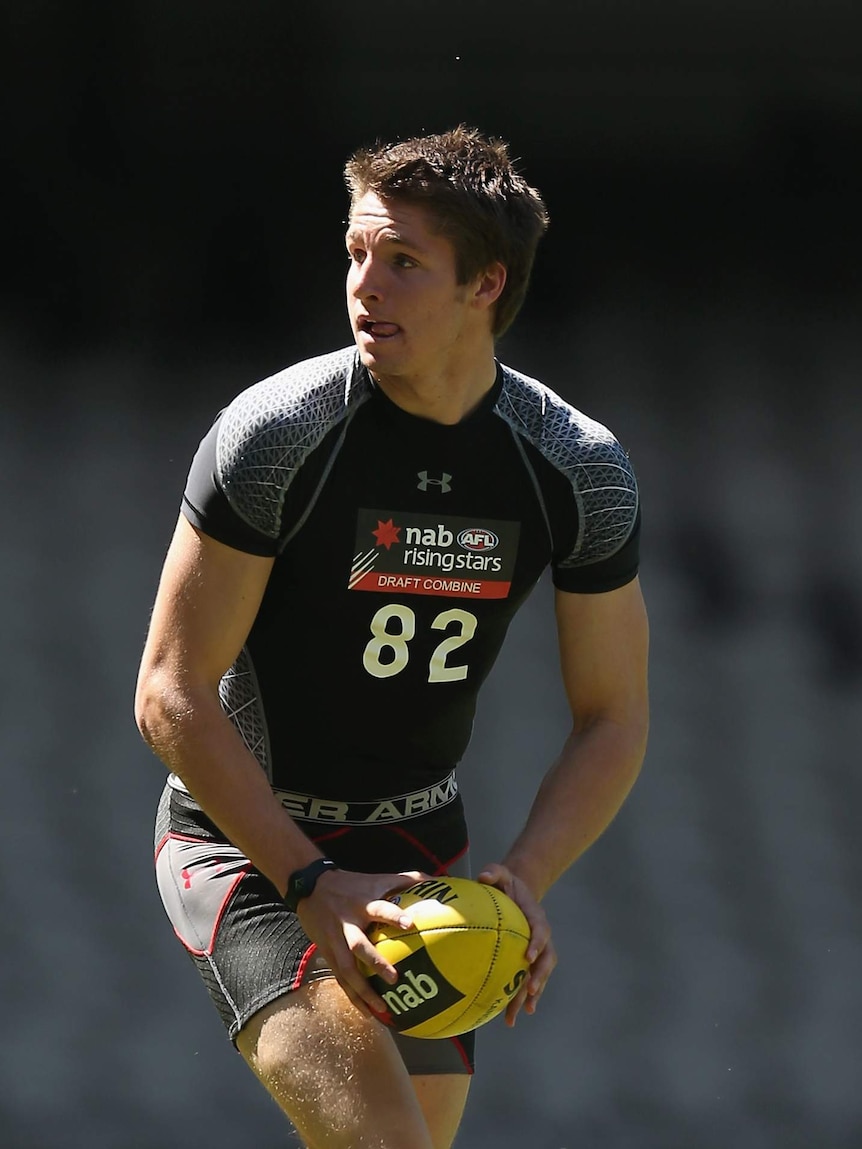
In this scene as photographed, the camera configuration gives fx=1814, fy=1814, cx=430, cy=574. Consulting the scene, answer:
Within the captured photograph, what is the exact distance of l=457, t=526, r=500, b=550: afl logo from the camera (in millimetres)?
2766

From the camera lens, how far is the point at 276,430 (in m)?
2.59

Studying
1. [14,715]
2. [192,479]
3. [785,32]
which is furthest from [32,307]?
[192,479]

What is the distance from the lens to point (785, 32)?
5559 mm

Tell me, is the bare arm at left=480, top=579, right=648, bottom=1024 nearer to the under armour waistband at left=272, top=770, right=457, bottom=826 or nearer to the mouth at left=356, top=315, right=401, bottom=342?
the under armour waistband at left=272, top=770, right=457, bottom=826

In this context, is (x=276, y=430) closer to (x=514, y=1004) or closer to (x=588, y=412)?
(x=514, y=1004)

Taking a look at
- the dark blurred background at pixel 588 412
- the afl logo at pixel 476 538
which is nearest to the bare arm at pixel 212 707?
the afl logo at pixel 476 538

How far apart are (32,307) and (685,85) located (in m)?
2.15

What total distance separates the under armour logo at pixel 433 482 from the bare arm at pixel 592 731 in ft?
0.86

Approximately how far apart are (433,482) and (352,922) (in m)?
→ 0.70

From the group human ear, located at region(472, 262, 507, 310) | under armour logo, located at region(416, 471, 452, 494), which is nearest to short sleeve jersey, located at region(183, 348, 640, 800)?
under armour logo, located at region(416, 471, 452, 494)

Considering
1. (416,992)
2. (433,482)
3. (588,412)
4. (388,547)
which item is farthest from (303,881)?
(588,412)

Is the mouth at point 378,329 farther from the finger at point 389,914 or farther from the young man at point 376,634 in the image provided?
the finger at point 389,914

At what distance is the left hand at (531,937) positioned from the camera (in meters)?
2.48

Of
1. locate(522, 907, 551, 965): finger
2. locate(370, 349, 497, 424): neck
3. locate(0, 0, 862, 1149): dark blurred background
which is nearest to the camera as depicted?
locate(522, 907, 551, 965): finger
